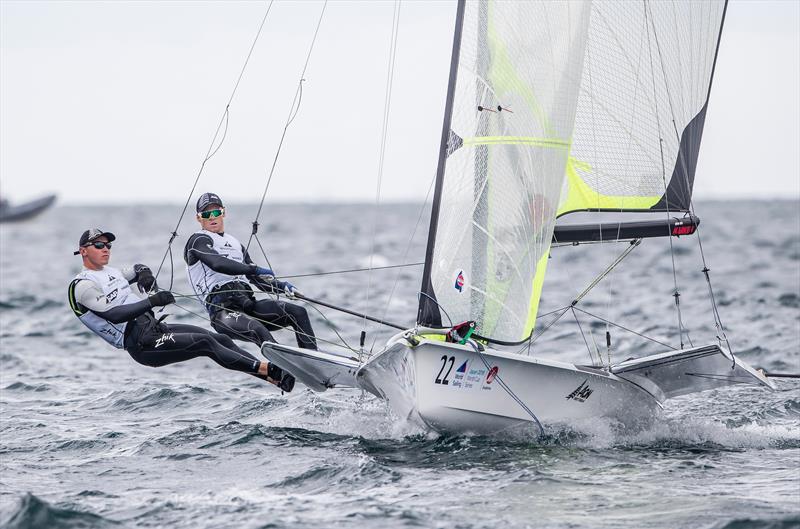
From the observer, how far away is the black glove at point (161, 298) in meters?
6.62

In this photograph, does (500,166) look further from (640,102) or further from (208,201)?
(208,201)

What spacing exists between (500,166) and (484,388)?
1348 mm

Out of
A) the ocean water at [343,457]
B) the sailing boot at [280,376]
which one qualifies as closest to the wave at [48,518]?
the ocean water at [343,457]

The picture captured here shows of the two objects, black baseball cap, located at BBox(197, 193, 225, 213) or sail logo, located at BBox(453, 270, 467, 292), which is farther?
black baseball cap, located at BBox(197, 193, 225, 213)

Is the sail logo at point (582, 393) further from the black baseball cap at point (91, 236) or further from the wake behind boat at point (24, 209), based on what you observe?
the wake behind boat at point (24, 209)

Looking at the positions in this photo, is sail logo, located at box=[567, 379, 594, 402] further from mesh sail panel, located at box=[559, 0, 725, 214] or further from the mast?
mesh sail panel, located at box=[559, 0, 725, 214]

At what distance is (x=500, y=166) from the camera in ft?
21.2

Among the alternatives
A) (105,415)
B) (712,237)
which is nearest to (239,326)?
(105,415)

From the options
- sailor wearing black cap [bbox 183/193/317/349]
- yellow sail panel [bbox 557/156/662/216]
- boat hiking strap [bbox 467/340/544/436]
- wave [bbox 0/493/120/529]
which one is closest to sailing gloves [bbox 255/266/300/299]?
sailor wearing black cap [bbox 183/193/317/349]

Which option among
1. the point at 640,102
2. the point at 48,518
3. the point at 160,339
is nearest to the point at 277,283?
the point at 160,339

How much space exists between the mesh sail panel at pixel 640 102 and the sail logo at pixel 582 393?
127 cm

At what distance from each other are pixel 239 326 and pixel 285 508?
224 centimetres

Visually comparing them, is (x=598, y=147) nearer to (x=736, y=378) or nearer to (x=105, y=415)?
(x=736, y=378)

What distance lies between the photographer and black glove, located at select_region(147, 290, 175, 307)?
6621 millimetres
